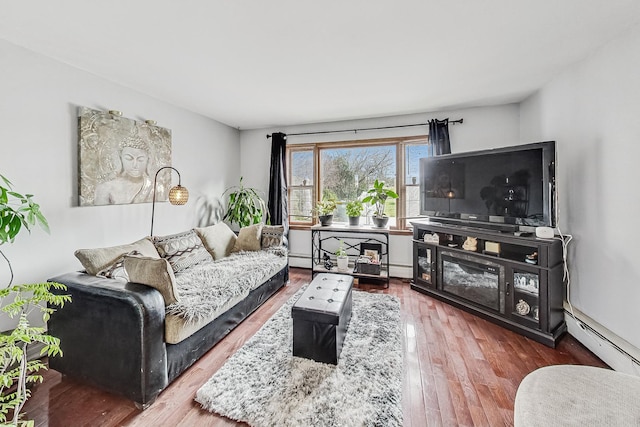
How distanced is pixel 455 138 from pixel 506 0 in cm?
227

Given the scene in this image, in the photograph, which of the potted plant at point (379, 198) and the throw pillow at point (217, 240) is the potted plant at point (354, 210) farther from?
the throw pillow at point (217, 240)

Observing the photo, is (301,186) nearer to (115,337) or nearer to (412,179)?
(412,179)

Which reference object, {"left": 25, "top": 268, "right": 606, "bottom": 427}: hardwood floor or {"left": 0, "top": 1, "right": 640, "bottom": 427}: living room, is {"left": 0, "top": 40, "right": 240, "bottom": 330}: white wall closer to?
{"left": 0, "top": 1, "right": 640, "bottom": 427}: living room

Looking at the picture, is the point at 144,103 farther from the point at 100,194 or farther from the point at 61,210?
the point at 61,210

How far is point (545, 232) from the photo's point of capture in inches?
95.2

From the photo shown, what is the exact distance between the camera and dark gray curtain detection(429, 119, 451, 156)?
3.68m

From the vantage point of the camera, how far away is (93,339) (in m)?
1.76

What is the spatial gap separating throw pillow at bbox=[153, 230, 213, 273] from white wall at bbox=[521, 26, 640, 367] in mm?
3703

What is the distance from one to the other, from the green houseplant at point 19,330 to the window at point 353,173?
322 centimetres

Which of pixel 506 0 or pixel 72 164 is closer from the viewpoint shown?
pixel 506 0

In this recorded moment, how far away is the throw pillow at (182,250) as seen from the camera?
280 centimetres

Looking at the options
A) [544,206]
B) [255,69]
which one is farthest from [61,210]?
[544,206]

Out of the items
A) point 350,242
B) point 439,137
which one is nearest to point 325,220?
point 350,242

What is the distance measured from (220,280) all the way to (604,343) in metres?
3.15
